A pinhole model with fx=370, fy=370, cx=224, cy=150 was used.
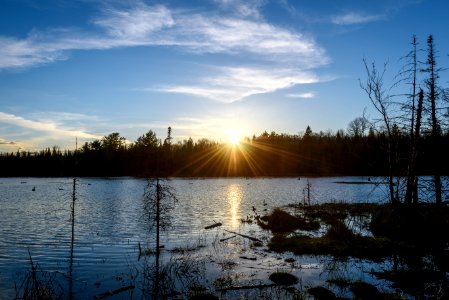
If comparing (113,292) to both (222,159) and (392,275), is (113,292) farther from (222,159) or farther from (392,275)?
(222,159)

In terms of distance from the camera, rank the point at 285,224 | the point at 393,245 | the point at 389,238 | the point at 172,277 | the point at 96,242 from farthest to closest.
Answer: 1. the point at 285,224
2. the point at 96,242
3. the point at 389,238
4. the point at 393,245
5. the point at 172,277

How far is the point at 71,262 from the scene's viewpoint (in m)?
20.9

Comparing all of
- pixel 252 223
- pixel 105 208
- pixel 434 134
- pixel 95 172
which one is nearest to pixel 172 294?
pixel 434 134

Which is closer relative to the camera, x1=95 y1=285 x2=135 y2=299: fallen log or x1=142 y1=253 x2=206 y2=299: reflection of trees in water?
x1=95 y1=285 x2=135 y2=299: fallen log

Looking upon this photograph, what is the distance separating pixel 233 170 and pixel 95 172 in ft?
202

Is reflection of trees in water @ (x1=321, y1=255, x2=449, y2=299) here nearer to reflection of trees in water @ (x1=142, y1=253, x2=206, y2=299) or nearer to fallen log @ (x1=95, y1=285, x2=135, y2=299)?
reflection of trees in water @ (x1=142, y1=253, x2=206, y2=299)

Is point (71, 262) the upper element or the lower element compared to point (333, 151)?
lower

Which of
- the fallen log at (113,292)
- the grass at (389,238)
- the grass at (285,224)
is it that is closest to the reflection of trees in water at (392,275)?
the grass at (389,238)

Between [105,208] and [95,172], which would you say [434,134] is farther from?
[95,172]

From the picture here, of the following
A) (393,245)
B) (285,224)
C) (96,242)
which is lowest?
(96,242)

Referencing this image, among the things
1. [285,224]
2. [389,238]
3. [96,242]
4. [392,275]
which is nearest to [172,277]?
[392,275]

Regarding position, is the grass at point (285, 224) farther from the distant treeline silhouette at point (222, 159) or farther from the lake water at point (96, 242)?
the distant treeline silhouette at point (222, 159)

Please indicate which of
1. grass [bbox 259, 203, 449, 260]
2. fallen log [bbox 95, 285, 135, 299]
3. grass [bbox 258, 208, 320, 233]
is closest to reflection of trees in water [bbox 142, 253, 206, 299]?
fallen log [bbox 95, 285, 135, 299]

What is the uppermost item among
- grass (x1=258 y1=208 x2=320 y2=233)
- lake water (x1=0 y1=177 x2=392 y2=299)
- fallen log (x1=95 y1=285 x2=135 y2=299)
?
grass (x1=258 y1=208 x2=320 y2=233)
